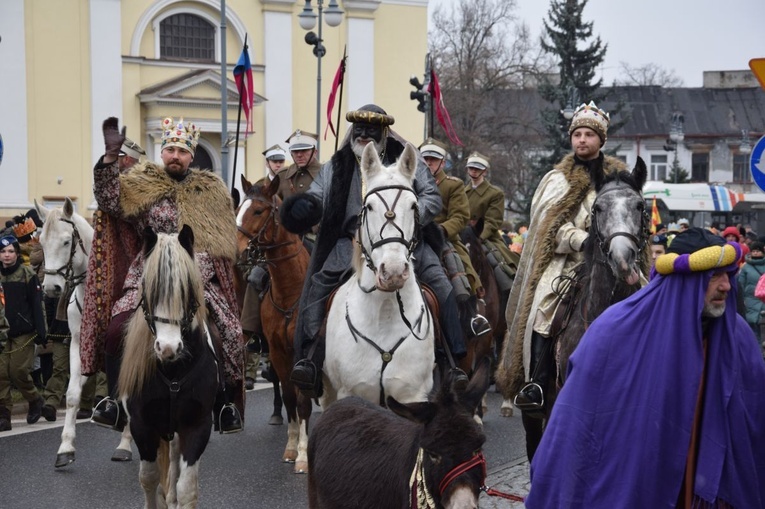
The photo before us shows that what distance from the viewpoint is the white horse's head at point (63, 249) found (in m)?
11.3

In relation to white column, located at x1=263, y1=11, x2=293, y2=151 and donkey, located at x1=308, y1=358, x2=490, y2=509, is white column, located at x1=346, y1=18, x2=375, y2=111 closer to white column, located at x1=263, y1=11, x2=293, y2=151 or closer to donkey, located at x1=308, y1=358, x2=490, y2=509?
white column, located at x1=263, y1=11, x2=293, y2=151

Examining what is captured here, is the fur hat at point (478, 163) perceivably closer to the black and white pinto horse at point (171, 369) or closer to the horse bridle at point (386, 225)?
the horse bridle at point (386, 225)

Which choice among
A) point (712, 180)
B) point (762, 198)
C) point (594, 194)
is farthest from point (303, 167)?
point (712, 180)

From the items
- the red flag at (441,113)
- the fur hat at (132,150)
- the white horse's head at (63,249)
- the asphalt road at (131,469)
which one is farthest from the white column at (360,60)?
the white horse's head at (63,249)

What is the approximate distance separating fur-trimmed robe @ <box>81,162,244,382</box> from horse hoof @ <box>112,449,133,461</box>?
2.55 meters

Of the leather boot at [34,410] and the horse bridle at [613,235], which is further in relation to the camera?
the leather boot at [34,410]

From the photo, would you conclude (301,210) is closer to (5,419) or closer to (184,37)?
(5,419)

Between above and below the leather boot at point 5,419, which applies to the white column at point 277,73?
above

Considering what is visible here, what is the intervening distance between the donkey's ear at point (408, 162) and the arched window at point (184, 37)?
3515 cm

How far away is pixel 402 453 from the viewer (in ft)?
17.5

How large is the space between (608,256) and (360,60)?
124ft

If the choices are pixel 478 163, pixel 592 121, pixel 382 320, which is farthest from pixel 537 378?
pixel 478 163

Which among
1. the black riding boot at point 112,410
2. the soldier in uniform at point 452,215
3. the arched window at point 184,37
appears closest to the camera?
the black riding boot at point 112,410

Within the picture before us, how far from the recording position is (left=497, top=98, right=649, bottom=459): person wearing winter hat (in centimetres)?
809
